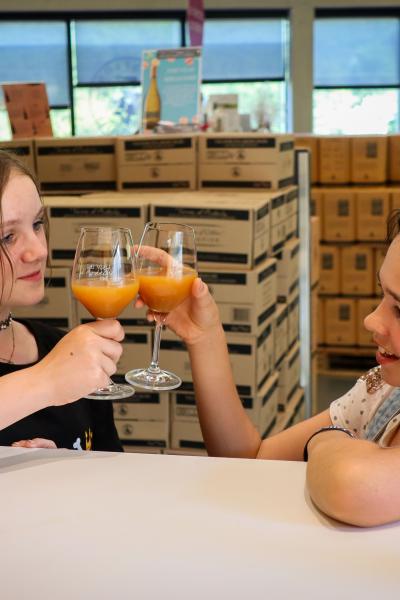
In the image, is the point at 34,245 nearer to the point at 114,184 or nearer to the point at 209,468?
the point at 209,468

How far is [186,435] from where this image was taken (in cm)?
262

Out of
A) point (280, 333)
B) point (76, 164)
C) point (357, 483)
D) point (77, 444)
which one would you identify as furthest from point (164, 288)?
point (76, 164)

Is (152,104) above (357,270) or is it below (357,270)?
above

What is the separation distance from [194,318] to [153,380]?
16 cm

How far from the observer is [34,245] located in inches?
54.1

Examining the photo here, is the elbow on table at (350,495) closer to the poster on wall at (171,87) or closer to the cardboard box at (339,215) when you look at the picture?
the poster on wall at (171,87)

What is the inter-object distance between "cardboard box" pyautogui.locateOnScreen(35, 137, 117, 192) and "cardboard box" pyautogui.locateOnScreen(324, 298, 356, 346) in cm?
240

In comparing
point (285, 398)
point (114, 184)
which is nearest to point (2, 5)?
point (114, 184)

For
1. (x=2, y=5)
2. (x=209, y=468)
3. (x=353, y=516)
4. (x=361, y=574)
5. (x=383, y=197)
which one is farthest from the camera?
(x=2, y=5)

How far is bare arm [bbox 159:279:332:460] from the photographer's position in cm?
150

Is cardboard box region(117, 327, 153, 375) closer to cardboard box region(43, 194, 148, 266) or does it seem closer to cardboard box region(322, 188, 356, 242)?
cardboard box region(43, 194, 148, 266)

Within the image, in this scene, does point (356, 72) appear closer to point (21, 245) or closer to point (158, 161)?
point (158, 161)

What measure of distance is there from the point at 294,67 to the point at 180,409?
7.77m

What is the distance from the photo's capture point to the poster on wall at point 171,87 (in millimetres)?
3662
